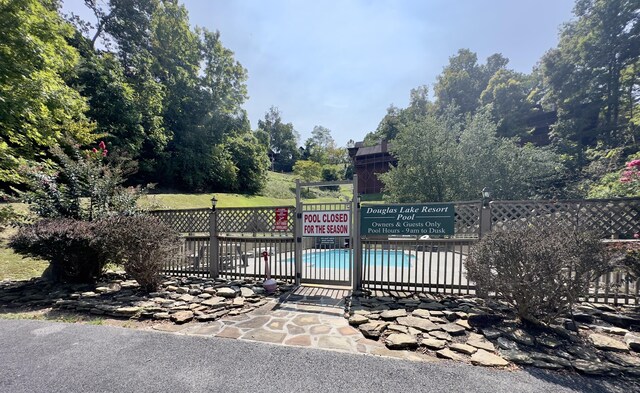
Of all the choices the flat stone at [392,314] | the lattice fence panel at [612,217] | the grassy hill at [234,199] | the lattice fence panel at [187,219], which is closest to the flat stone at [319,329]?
the flat stone at [392,314]

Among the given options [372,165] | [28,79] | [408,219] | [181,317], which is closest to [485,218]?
[408,219]

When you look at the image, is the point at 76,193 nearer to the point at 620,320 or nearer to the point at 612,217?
the point at 620,320

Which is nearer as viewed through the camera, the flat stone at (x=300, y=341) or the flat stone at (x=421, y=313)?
the flat stone at (x=300, y=341)

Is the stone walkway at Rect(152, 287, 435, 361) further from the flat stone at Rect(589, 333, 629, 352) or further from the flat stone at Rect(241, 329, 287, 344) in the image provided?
the flat stone at Rect(589, 333, 629, 352)

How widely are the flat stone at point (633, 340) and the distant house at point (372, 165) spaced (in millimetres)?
28651

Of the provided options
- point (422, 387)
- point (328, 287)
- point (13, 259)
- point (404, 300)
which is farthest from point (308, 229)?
point (13, 259)

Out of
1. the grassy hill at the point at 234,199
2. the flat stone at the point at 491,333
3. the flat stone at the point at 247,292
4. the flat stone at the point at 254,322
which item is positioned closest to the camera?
the flat stone at the point at 491,333

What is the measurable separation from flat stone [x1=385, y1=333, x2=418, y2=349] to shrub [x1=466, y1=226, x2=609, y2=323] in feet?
4.32

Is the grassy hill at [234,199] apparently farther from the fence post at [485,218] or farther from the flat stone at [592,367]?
the flat stone at [592,367]

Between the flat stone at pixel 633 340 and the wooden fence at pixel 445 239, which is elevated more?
the wooden fence at pixel 445 239

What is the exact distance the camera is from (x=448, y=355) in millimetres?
2826

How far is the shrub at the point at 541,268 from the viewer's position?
3111 mm

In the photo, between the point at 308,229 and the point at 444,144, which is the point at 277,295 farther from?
the point at 444,144

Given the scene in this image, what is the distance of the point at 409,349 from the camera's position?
3039 mm
